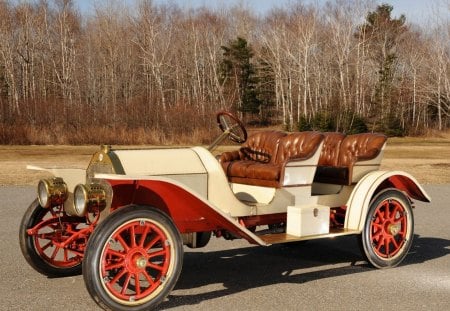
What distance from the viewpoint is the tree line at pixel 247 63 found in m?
43.6

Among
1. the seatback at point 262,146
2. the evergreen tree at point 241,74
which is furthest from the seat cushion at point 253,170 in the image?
the evergreen tree at point 241,74

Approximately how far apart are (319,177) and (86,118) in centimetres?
2534

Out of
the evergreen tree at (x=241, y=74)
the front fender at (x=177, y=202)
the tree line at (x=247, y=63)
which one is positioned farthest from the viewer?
the evergreen tree at (x=241, y=74)

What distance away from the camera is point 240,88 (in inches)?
1997

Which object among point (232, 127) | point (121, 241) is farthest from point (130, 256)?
point (232, 127)

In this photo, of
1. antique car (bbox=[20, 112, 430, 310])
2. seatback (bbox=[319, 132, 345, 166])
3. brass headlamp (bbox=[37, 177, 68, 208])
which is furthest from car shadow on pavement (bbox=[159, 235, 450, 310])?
brass headlamp (bbox=[37, 177, 68, 208])

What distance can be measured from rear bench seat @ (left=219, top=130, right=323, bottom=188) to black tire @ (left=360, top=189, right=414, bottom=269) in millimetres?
866

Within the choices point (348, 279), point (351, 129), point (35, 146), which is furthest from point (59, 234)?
point (351, 129)

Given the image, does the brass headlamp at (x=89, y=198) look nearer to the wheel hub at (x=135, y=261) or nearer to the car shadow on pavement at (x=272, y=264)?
the wheel hub at (x=135, y=261)

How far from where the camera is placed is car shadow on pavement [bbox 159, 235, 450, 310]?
17.2ft

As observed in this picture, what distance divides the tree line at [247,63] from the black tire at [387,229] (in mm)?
31337

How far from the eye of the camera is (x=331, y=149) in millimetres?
6586

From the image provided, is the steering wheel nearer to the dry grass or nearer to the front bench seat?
the front bench seat

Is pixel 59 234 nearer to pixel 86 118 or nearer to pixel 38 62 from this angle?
pixel 86 118
